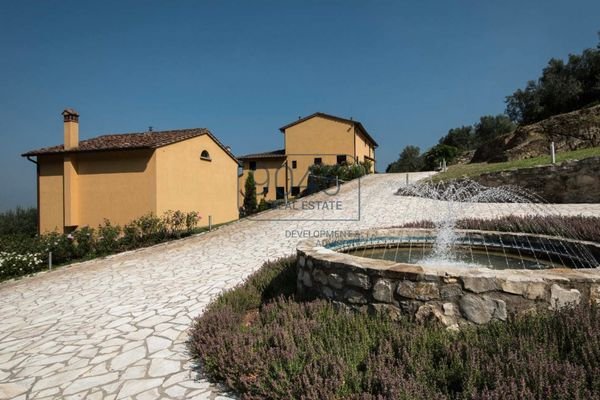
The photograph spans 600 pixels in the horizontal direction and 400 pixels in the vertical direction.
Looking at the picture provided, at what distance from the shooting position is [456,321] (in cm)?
318

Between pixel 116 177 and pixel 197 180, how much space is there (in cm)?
392

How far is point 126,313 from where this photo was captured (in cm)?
Result: 506

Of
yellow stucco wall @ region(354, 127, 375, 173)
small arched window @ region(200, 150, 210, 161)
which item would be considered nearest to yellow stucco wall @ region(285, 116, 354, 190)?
yellow stucco wall @ region(354, 127, 375, 173)

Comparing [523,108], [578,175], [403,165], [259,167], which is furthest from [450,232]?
[403,165]

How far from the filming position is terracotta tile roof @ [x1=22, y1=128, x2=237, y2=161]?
15.5 meters

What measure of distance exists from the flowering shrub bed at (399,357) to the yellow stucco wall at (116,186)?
1330 cm

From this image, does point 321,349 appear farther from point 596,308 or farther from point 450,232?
point 450,232

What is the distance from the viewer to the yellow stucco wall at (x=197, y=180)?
1571 centimetres

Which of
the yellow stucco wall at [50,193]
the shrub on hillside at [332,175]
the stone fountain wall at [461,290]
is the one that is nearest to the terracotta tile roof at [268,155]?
the shrub on hillside at [332,175]

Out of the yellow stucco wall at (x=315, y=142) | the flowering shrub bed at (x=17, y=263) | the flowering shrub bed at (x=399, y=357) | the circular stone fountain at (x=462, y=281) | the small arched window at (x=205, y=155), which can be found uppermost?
the yellow stucco wall at (x=315, y=142)

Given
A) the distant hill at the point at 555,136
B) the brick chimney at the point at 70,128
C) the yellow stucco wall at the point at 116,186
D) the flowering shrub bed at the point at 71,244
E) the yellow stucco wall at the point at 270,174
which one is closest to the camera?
the flowering shrub bed at the point at 71,244

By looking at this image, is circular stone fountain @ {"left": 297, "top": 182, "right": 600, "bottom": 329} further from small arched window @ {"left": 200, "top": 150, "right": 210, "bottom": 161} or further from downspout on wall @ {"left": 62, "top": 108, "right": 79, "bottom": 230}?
downspout on wall @ {"left": 62, "top": 108, "right": 79, "bottom": 230}

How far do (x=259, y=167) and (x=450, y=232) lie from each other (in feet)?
87.1

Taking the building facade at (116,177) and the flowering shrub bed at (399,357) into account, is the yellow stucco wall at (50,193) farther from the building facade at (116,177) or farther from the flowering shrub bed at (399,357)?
the flowering shrub bed at (399,357)
